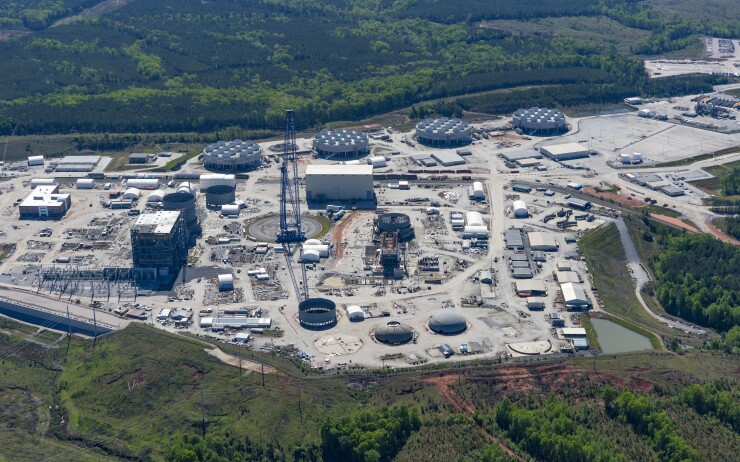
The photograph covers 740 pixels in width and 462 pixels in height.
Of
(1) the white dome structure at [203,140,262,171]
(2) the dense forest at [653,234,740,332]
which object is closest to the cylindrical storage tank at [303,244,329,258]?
(1) the white dome structure at [203,140,262,171]

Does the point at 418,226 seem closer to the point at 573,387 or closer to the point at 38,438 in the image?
the point at 573,387

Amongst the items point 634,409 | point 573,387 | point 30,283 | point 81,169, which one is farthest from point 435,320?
point 81,169

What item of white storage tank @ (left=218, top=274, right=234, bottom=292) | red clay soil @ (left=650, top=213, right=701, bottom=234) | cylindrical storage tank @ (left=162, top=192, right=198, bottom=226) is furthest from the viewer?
red clay soil @ (left=650, top=213, right=701, bottom=234)

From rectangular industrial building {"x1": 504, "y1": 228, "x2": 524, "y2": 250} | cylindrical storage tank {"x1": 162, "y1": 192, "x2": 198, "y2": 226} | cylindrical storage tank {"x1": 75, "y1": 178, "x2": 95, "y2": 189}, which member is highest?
cylindrical storage tank {"x1": 162, "y1": 192, "x2": 198, "y2": 226}

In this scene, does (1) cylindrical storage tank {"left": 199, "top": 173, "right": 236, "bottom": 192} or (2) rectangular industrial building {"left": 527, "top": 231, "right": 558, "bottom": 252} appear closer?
(2) rectangular industrial building {"left": 527, "top": 231, "right": 558, "bottom": 252}

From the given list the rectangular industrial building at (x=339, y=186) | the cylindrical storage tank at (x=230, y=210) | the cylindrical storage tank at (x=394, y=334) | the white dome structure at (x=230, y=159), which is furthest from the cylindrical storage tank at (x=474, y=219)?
the white dome structure at (x=230, y=159)

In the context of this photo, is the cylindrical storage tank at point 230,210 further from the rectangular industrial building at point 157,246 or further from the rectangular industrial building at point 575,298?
the rectangular industrial building at point 575,298

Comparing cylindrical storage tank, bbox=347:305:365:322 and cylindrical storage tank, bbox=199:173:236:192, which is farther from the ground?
cylindrical storage tank, bbox=199:173:236:192

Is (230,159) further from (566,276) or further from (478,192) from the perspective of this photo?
(566,276)

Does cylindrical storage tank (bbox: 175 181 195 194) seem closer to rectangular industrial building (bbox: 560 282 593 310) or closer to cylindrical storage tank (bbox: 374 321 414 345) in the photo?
cylindrical storage tank (bbox: 374 321 414 345)
